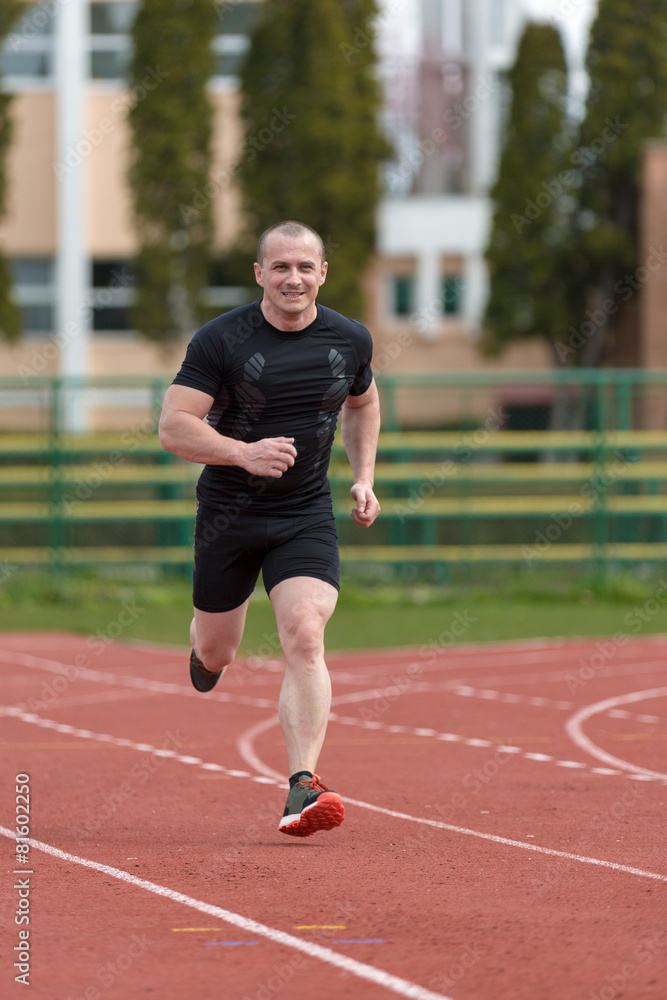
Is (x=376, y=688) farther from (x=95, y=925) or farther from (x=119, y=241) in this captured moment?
(x=119, y=241)

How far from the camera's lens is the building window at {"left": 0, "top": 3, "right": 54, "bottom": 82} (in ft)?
108

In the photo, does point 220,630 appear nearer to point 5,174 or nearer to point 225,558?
point 225,558

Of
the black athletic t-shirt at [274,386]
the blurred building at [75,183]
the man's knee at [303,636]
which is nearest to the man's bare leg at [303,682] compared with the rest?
the man's knee at [303,636]

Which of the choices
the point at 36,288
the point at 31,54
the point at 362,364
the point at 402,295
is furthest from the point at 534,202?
the point at 362,364

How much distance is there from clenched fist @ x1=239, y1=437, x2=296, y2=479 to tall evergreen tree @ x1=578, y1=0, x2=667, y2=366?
25044mm

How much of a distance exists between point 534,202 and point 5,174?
10.0 meters

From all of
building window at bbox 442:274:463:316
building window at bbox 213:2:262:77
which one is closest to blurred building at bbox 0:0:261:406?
building window at bbox 213:2:262:77

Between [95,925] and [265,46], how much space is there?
25.9 m

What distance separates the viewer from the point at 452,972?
174 inches

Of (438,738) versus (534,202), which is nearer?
(438,738)

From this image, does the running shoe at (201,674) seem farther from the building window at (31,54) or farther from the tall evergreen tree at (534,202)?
the building window at (31,54)

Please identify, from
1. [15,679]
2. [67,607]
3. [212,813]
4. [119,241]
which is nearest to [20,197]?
[119,241]

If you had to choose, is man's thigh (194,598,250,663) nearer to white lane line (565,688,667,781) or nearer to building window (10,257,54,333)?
white lane line (565,688,667,781)

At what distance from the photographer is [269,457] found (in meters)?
6.12
